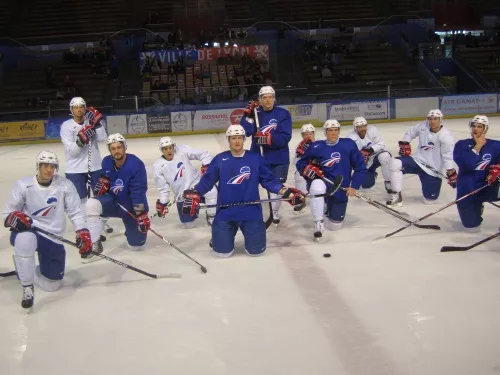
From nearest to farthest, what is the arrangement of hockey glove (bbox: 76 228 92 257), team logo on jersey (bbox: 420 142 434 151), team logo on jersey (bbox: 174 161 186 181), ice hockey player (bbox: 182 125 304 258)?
hockey glove (bbox: 76 228 92 257)
ice hockey player (bbox: 182 125 304 258)
team logo on jersey (bbox: 174 161 186 181)
team logo on jersey (bbox: 420 142 434 151)

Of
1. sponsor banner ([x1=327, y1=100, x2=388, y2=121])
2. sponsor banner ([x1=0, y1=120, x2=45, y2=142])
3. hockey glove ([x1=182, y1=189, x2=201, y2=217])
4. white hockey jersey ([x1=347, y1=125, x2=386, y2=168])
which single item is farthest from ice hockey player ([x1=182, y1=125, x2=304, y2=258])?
sponsor banner ([x1=0, y1=120, x2=45, y2=142])

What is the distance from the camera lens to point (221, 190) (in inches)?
215

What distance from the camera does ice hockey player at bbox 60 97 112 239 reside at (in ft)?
20.7

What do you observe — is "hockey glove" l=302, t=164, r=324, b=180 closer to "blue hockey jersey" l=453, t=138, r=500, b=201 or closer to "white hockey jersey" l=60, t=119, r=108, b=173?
"blue hockey jersey" l=453, t=138, r=500, b=201

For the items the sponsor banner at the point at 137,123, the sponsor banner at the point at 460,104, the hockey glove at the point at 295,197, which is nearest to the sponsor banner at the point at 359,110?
the sponsor banner at the point at 460,104

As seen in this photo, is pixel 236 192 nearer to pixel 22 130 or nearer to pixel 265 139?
pixel 265 139

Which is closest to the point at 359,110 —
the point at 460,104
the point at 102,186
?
the point at 460,104

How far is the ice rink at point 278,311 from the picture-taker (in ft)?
11.7

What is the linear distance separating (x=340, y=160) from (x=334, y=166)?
0.28 ft

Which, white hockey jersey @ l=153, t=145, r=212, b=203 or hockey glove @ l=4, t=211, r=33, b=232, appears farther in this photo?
white hockey jersey @ l=153, t=145, r=212, b=203

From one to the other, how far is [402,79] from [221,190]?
52.2 ft

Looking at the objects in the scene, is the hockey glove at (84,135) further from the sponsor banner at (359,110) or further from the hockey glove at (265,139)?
the sponsor banner at (359,110)

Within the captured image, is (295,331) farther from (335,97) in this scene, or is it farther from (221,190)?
(335,97)

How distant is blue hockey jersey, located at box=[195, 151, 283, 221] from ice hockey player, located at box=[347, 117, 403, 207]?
2.21 metres
